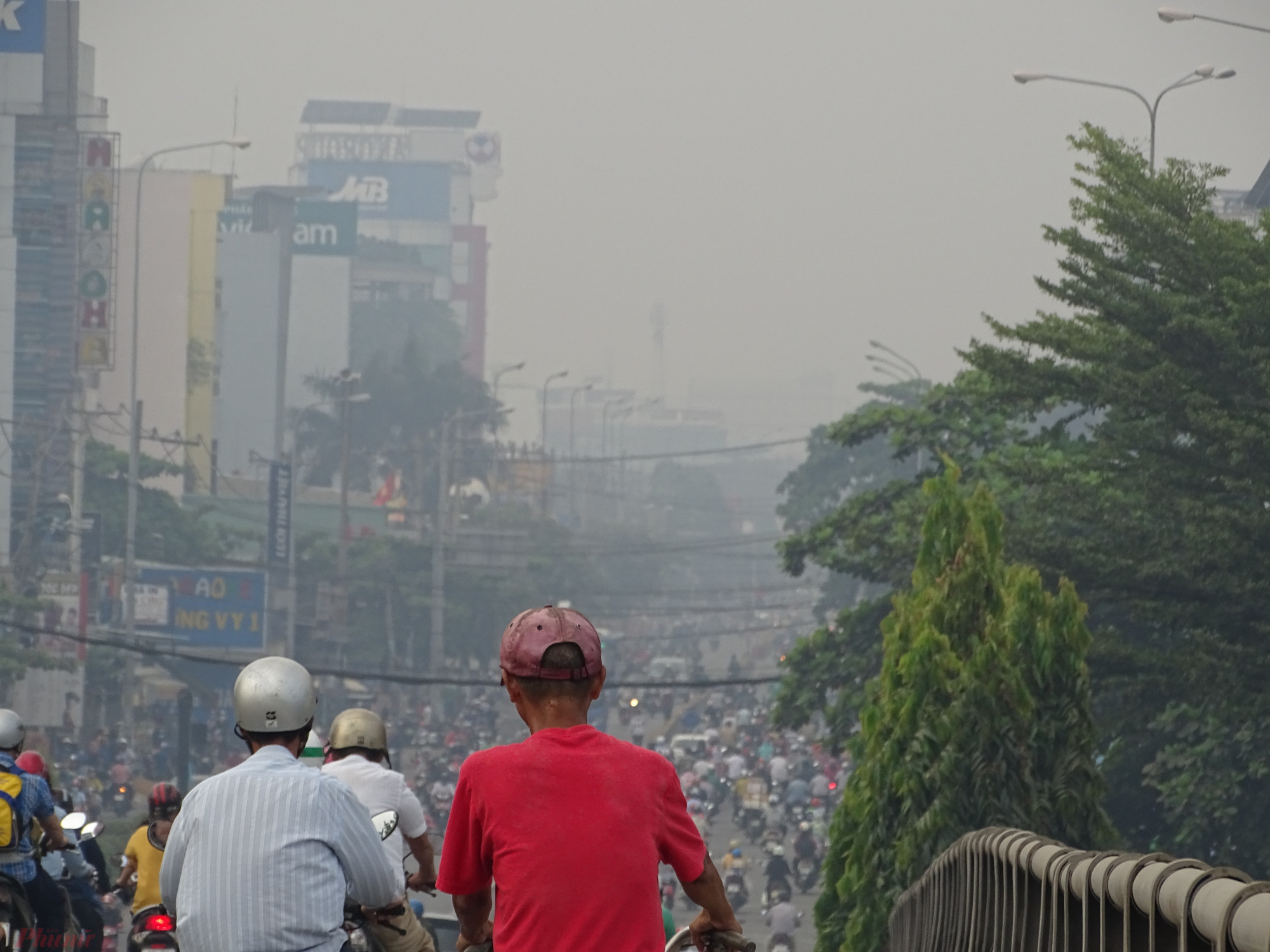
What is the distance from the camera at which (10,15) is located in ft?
182

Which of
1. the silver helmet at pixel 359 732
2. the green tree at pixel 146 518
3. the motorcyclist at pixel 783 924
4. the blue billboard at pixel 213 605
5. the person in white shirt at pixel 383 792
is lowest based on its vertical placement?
the motorcyclist at pixel 783 924

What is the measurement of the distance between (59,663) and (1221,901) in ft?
Result: 137

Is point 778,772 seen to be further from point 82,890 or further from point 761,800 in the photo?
point 82,890

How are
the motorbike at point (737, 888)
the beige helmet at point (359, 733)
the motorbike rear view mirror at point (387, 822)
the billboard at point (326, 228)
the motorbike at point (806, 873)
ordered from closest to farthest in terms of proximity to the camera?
the motorbike rear view mirror at point (387, 822), the beige helmet at point (359, 733), the motorbike at point (737, 888), the motorbike at point (806, 873), the billboard at point (326, 228)

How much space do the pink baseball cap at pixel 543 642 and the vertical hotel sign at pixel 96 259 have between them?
5295 centimetres

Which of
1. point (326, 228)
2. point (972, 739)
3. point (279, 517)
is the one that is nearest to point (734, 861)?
point (972, 739)

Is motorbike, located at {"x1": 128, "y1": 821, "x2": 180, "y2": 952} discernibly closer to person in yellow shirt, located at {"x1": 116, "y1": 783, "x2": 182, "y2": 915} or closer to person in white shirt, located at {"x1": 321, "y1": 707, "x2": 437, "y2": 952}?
person in white shirt, located at {"x1": 321, "y1": 707, "x2": 437, "y2": 952}

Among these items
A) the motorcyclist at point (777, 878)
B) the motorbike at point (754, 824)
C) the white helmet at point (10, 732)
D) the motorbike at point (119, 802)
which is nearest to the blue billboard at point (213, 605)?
the motorbike at point (119, 802)

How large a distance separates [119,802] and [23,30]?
28.0m

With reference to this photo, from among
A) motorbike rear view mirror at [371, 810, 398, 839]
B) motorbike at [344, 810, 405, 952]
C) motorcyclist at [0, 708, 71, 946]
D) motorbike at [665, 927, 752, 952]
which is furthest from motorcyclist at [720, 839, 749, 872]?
motorbike at [665, 927, 752, 952]

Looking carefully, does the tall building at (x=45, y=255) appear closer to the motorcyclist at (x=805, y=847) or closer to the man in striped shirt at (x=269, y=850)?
the motorcyclist at (x=805, y=847)

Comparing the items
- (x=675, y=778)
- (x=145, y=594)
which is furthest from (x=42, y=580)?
(x=675, y=778)

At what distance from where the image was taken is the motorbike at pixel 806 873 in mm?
30250

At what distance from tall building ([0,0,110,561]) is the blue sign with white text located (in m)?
0.04
